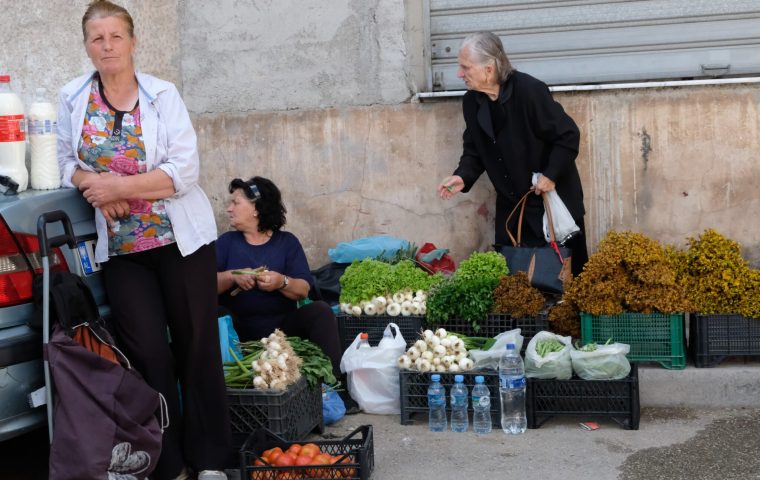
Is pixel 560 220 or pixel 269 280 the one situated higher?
pixel 560 220

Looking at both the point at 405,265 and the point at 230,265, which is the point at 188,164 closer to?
the point at 230,265

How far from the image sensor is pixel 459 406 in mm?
5996

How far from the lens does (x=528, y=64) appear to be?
24.4 ft

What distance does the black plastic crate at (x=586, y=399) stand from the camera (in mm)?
5848

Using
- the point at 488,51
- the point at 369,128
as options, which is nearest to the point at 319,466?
the point at 488,51

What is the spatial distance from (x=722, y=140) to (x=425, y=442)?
9.66 feet

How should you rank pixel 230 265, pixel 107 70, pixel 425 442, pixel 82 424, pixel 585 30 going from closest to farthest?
pixel 82 424 → pixel 107 70 → pixel 425 442 → pixel 230 265 → pixel 585 30

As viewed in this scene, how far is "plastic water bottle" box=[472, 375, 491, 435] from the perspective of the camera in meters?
5.94

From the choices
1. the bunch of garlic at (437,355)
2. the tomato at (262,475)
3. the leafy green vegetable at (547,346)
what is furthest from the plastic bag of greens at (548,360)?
the tomato at (262,475)

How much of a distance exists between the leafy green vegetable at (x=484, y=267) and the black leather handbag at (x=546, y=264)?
0.09 meters

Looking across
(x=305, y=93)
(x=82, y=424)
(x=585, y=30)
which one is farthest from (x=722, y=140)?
(x=82, y=424)

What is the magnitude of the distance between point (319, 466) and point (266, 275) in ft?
5.46

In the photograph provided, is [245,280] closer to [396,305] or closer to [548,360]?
[396,305]

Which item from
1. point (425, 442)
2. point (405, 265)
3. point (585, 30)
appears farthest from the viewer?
point (585, 30)
